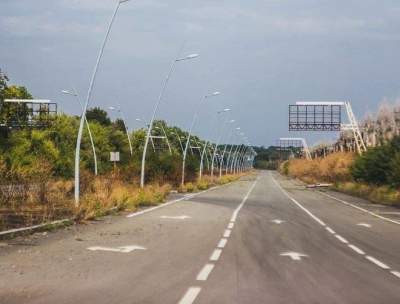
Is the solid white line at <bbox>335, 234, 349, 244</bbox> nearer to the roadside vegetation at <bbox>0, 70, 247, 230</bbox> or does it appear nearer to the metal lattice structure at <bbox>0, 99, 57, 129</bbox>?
the roadside vegetation at <bbox>0, 70, 247, 230</bbox>

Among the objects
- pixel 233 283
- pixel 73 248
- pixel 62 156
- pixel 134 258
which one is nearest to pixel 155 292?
pixel 233 283

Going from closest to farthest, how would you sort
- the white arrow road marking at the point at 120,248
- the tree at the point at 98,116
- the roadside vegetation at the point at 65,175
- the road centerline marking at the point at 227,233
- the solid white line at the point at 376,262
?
1. the solid white line at the point at 376,262
2. the white arrow road marking at the point at 120,248
3. the road centerline marking at the point at 227,233
4. the roadside vegetation at the point at 65,175
5. the tree at the point at 98,116

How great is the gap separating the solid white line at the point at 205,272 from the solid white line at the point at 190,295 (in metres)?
1.09

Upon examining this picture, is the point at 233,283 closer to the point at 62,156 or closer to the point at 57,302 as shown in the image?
the point at 57,302

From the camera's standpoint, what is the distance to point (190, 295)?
10.3 m

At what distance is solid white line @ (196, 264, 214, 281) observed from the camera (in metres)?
12.0

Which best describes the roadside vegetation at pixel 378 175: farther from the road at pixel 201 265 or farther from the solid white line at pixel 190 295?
the solid white line at pixel 190 295

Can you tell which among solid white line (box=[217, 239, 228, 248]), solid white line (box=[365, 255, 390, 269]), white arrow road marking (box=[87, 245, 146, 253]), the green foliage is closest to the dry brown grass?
the green foliage

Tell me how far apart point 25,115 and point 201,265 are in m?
61.1

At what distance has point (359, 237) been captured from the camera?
70.9 ft

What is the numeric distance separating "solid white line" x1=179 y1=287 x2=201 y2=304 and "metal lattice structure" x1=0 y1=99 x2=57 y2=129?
57.7 meters

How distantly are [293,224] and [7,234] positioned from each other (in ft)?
37.9

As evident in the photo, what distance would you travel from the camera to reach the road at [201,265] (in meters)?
10.4

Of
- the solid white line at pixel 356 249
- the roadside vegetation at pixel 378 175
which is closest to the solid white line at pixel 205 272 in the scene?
the solid white line at pixel 356 249
